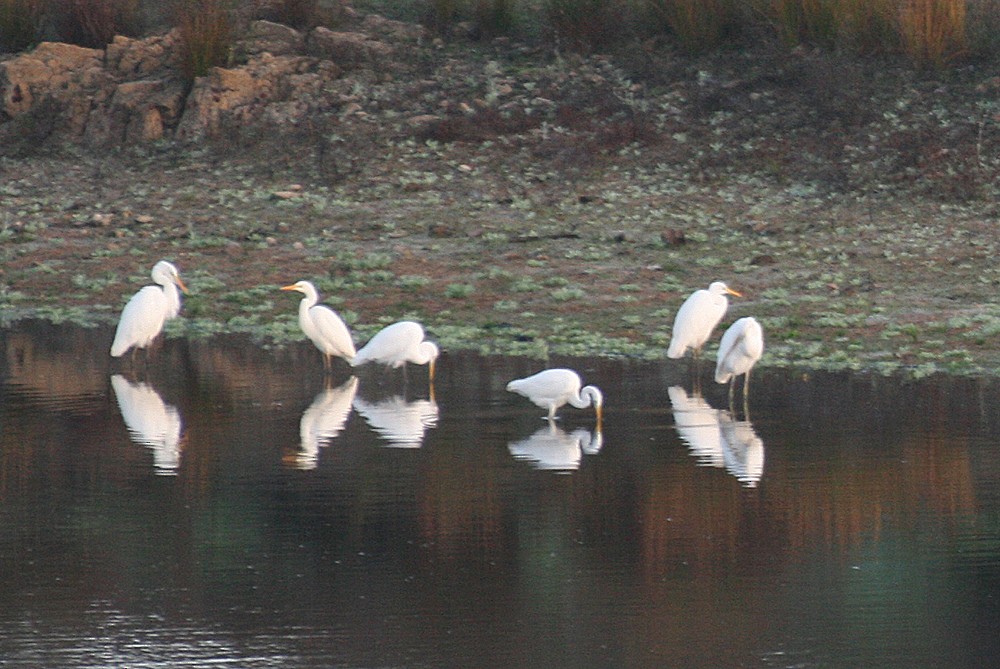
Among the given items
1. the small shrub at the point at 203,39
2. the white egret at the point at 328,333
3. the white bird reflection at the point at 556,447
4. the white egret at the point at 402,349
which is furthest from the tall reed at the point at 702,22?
the white bird reflection at the point at 556,447

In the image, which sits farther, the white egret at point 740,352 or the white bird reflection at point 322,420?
the white egret at point 740,352

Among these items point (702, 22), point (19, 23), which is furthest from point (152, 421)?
point (19, 23)

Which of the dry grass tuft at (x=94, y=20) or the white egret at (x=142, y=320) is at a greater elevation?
the dry grass tuft at (x=94, y=20)

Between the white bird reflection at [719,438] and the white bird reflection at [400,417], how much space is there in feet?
5.69

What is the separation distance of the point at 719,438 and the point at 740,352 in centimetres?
202

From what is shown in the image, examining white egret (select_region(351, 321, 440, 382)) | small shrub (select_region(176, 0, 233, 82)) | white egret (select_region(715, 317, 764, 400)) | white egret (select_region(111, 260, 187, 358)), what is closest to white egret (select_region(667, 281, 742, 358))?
white egret (select_region(715, 317, 764, 400))

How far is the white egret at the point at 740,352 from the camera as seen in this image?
14883mm

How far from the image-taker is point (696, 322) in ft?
53.7

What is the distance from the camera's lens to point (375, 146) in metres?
25.7

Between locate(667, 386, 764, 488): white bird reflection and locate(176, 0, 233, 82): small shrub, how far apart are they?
14.1 meters

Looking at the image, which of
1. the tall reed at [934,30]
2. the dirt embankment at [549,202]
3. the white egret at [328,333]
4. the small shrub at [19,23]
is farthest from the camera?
the small shrub at [19,23]

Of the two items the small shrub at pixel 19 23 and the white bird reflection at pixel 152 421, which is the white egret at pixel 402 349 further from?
the small shrub at pixel 19 23

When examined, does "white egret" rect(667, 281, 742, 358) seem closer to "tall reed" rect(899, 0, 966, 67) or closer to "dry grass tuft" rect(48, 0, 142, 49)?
"tall reed" rect(899, 0, 966, 67)

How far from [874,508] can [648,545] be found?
5.01ft
